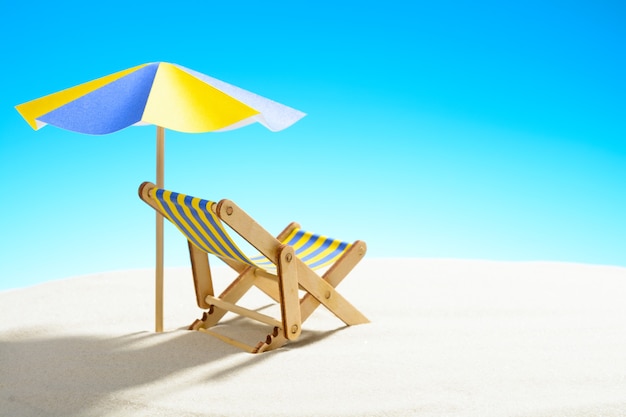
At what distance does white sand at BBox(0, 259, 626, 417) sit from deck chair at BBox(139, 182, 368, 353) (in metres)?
0.14

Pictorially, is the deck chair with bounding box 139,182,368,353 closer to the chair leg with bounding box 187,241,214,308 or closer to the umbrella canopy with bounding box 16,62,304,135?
the chair leg with bounding box 187,241,214,308

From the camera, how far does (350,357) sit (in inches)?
140

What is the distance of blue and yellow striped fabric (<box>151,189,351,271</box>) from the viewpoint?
361 cm

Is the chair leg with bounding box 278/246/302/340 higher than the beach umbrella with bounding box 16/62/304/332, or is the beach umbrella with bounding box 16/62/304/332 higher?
the beach umbrella with bounding box 16/62/304/332

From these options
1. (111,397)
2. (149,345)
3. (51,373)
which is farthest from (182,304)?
(111,397)

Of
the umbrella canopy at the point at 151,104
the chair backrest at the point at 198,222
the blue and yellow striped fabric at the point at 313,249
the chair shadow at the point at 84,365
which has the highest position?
the umbrella canopy at the point at 151,104

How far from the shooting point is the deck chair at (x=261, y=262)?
11.9ft

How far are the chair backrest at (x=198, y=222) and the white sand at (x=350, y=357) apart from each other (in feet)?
1.76

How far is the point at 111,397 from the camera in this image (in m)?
3.14

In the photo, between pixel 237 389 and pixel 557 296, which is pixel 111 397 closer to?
pixel 237 389

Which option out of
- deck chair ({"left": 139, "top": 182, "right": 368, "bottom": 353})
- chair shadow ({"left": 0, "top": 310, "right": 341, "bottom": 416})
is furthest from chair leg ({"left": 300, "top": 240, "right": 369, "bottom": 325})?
chair shadow ({"left": 0, "top": 310, "right": 341, "bottom": 416})

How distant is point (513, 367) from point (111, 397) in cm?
182

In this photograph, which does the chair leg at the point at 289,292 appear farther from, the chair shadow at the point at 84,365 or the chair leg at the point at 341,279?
the chair shadow at the point at 84,365

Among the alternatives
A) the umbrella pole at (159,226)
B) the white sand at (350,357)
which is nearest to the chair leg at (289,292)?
the white sand at (350,357)
